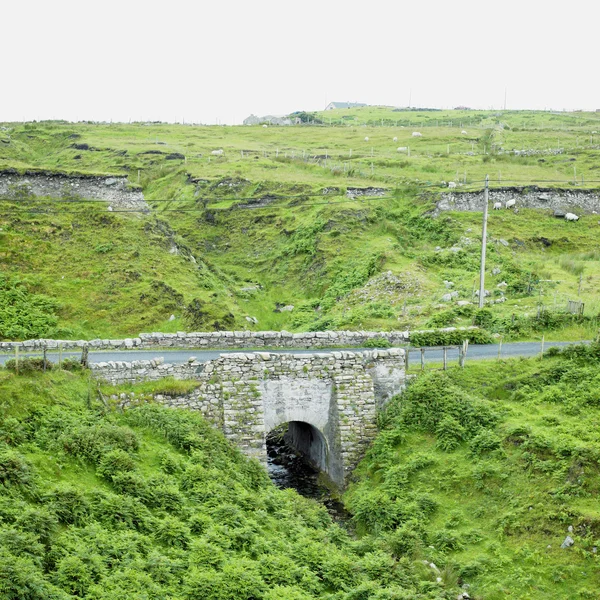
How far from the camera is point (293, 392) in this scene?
26.3m

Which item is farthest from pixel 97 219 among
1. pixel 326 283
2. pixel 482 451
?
pixel 482 451

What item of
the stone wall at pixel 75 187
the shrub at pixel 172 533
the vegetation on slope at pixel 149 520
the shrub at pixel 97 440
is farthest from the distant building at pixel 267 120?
the shrub at pixel 172 533

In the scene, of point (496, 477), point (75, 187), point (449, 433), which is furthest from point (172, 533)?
point (75, 187)

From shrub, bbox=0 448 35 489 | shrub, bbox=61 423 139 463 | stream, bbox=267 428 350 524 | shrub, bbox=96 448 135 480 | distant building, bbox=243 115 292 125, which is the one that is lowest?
stream, bbox=267 428 350 524

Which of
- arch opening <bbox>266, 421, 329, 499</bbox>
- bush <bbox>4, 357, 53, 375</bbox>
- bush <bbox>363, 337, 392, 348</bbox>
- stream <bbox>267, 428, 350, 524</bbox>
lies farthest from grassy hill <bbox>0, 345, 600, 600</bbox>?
bush <bbox>363, 337, 392, 348</bbox>

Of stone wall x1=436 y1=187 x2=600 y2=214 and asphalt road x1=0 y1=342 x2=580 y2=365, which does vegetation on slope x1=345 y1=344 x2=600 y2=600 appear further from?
stone wall x1=436 y1=187 x2=600 y2=214

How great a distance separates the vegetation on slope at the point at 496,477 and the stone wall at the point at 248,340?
13.0ft

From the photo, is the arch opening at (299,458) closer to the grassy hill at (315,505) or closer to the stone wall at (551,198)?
the grassy hill at (315,505)

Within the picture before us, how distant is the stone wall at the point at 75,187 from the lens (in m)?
42.9

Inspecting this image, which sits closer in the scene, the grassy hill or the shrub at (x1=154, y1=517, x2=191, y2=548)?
the grassy hill

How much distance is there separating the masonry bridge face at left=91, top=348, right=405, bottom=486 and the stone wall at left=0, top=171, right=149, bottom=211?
21.6 metres

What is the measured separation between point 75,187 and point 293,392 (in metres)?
24.1

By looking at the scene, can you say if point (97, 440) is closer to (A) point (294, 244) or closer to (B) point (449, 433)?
(B) point (449, 433)

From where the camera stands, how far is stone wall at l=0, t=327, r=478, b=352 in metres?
28.1
